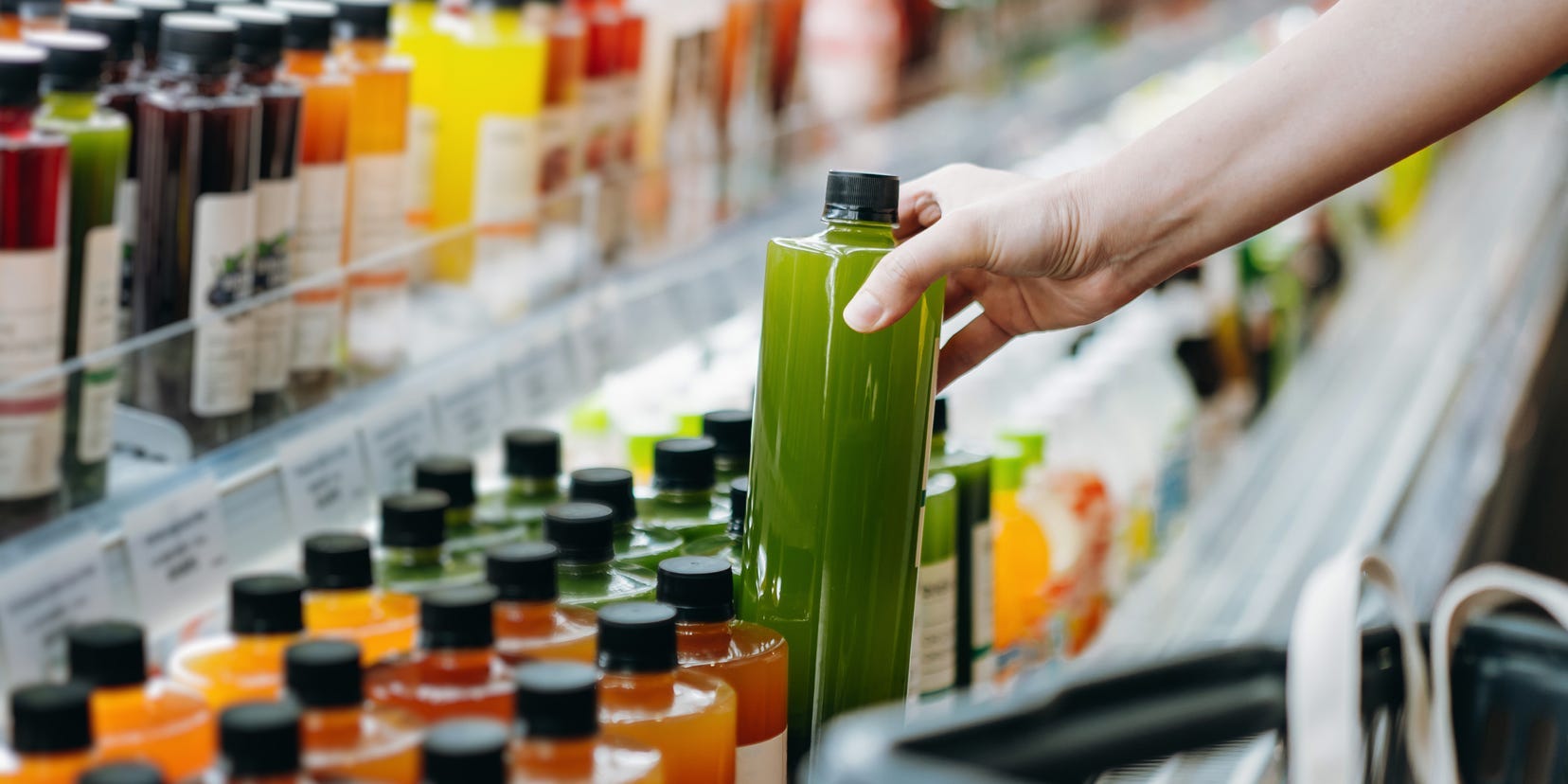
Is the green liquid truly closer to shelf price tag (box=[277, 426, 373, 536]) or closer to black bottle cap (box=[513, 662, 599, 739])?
shelf price tag (box=[277, 426, 373, 536])

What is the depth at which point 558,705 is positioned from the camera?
707mm

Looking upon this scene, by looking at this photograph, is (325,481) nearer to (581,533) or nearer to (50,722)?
(581,533)

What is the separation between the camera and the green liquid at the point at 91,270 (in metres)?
1.00

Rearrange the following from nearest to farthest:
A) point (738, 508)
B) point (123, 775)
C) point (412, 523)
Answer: point (123, 775) < point (412, 523) < point (738, 508)

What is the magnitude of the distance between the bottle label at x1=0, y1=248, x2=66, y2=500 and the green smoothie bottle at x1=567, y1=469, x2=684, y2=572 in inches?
12.7

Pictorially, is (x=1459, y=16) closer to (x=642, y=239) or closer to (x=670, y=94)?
(x=642, y=239)

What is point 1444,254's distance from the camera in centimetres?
374

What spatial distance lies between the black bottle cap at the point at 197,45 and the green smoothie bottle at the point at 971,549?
567mm

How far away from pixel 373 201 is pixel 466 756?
80cm

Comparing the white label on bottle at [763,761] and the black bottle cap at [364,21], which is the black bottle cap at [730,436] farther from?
the black bottle cap at [364,21]

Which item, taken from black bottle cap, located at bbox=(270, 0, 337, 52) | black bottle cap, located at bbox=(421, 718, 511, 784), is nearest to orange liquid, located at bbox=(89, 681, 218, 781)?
black bottle cap, located at bbox=(421, 718, 511, 784)

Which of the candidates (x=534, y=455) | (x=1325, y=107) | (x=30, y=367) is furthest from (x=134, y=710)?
(x=1325, y=107)

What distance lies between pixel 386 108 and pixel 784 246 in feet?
1.74

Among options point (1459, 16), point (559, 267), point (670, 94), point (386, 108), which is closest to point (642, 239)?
point (559, 267)
